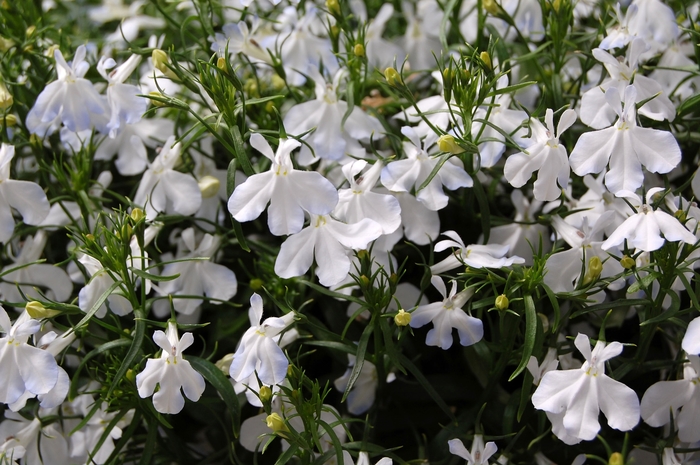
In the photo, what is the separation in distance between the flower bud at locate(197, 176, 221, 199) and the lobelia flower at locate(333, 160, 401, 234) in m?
0.18

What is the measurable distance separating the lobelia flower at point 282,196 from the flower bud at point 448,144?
0.35ft

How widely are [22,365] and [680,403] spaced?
0.60 meters

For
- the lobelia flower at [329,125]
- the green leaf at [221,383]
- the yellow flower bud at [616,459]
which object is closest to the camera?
the yellow flower bud at [616,459]

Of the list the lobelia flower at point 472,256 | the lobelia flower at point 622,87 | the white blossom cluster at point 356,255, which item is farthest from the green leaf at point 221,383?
the lobelia flower at point 622,87

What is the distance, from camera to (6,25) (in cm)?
87

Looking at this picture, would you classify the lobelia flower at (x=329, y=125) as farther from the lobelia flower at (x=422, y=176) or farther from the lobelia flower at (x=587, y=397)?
the lobelia flower at (x=587, y=397)

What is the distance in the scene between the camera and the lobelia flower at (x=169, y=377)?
636 millimetres

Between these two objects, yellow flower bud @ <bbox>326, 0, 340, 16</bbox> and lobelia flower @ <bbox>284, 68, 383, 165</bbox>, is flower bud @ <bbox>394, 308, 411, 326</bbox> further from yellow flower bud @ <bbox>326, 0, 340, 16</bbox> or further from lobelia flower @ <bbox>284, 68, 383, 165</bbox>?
yellow flower bud @ <bbox>326, 0, 340, 16</bbox>

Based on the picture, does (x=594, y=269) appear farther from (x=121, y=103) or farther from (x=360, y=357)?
(x=121, y=103)

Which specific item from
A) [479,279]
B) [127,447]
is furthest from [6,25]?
[479,279]

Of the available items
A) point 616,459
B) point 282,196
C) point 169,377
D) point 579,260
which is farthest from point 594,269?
point 169,377

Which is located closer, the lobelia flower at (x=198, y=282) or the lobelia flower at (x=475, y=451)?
the lobelia flower at (x=475, y=451)

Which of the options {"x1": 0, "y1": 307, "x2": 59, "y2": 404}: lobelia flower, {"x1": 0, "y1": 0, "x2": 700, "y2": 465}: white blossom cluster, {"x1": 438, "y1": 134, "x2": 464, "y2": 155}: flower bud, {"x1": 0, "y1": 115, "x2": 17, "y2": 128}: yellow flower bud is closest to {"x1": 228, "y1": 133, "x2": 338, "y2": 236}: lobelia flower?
{"x1": 0, "y1": 0, "x2": 700, "y2": 465}: white blossom cluster

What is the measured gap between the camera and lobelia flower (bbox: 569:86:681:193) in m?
0.67
